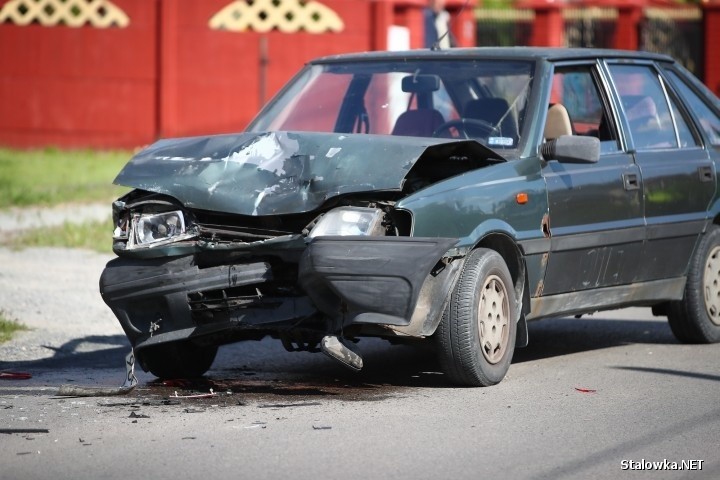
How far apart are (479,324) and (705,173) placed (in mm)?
2490

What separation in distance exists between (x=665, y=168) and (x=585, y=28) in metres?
21.1

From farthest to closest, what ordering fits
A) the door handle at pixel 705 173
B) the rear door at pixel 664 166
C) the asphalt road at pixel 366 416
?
the door handle at pixel 705 173 → the rear door at pixel 664 166 → the asphalt road at pixel 366 416

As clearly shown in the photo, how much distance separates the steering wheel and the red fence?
14011 mm

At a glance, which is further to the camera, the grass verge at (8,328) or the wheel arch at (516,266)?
the grass verge at (8,328)

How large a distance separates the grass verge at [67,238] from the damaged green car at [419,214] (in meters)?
4.80

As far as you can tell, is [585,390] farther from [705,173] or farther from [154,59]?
[154,59]

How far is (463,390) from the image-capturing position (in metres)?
6.49

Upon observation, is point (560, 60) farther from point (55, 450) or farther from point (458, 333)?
point (55, 450)

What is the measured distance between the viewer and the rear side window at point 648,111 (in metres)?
7.92

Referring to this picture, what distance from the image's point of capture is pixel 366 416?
5.82 m

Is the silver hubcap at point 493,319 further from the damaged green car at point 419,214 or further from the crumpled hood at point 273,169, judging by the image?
the crumpled hood at point 273,169

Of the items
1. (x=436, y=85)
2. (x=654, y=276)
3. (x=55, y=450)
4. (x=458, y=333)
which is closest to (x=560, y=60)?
(x=436, y=85)

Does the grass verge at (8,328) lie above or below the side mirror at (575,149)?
below

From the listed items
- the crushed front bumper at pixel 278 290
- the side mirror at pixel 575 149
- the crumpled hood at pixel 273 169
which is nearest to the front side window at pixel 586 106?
the side mirror at pixel 575 149
